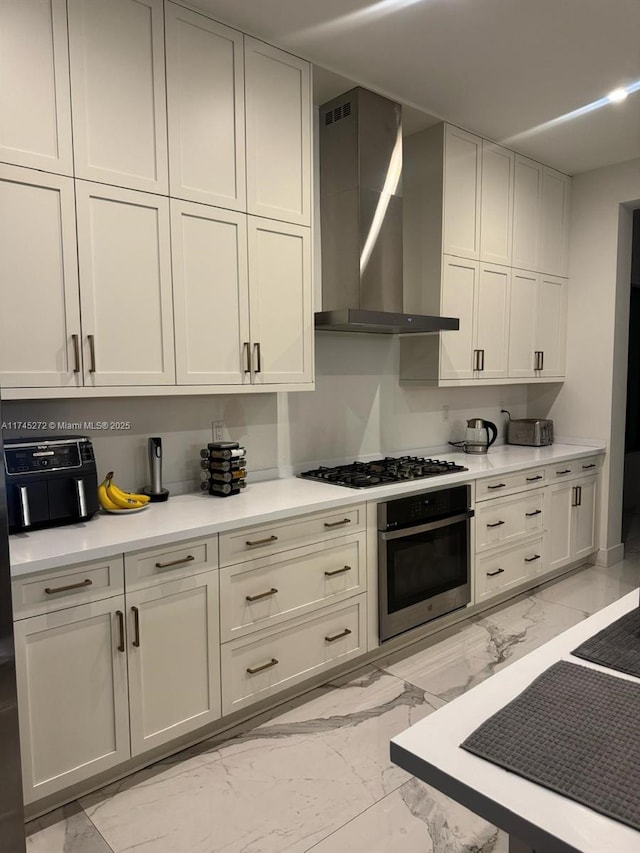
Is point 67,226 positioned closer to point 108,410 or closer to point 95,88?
point 95,88

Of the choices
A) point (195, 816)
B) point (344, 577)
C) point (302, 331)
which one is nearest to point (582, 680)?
point (195, 816)

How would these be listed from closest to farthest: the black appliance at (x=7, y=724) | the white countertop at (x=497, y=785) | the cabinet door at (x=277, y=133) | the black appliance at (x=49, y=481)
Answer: the white countertop at (x=497, y=785) → the black appliance at (x=7, y=724) → the black appliance at (x=49, y=481) → the cabinet door at (x=277, y=133)

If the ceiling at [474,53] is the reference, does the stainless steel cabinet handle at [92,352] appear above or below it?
below

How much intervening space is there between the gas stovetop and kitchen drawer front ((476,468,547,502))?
0.54ft

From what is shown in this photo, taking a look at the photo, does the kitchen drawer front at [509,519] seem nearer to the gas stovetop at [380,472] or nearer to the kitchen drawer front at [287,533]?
the gas stovetop at [380,472]

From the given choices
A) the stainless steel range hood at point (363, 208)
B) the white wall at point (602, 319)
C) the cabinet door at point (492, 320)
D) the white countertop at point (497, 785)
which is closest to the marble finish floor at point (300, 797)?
the white countertop at point (497, 785)

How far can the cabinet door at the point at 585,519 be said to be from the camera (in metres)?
Answer: 4.29

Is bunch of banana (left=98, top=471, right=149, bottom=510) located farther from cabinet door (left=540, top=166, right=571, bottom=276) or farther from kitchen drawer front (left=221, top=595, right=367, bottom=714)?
cabinet door (left=540, top=166, right=571, bottom=276)

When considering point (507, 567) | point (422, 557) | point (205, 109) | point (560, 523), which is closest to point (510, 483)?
point (507, 567)

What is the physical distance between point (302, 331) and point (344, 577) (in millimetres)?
1182

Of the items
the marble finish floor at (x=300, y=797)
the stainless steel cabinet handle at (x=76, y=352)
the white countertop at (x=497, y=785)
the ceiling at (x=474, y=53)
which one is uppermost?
the ceiling at (x=474, y=53)

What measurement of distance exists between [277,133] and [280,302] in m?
0.75

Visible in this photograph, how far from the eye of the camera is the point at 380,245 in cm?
320

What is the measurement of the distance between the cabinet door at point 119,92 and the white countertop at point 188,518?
128 centimetres
